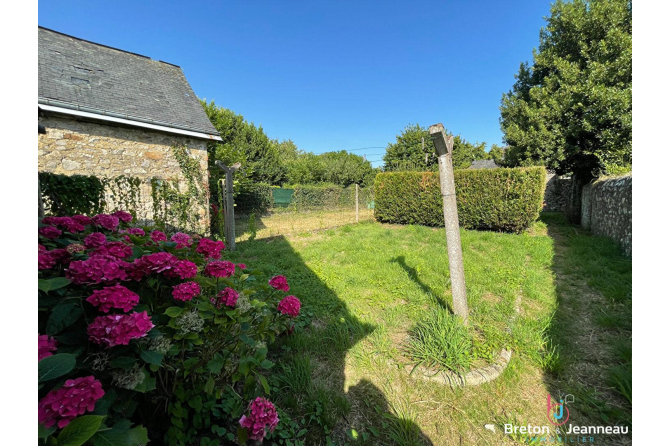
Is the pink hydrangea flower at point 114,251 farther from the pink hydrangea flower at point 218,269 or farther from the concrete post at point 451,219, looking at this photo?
the concrete post at point 451,219

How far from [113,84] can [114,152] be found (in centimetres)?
225

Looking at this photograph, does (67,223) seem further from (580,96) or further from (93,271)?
(580,96)

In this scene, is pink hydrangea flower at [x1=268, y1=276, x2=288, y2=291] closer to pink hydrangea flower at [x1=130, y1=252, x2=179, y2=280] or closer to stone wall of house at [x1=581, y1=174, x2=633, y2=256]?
pink hydrangea flower at [x1=130, y1=252, x2=179, y2=280]

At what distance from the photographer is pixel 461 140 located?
77.7 feet

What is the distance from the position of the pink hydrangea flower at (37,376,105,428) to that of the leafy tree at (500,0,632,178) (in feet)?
39.5

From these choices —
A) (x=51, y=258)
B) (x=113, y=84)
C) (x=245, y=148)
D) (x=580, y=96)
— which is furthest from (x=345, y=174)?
(x=51, y=258)

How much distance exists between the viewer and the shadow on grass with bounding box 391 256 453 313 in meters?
3.05

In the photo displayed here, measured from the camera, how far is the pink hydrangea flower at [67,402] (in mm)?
656

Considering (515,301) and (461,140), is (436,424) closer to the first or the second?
(515,301)

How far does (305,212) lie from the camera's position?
1069 centimetres

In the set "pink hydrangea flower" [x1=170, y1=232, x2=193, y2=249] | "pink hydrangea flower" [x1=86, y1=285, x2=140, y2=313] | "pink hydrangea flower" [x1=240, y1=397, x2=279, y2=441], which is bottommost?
"pink hydrangea flower" [x1=240, y1=397, x2=279, y2=441]

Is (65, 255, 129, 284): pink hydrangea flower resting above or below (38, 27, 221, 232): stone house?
below

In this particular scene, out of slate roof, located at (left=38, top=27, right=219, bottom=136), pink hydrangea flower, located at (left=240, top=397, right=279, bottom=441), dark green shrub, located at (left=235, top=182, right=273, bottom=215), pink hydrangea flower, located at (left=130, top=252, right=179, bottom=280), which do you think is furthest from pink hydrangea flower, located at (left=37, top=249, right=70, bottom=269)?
dark green shrub, located at (left=235, top=182, right=273, bottom=215)

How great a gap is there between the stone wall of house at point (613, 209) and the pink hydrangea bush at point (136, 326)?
16.6ft
